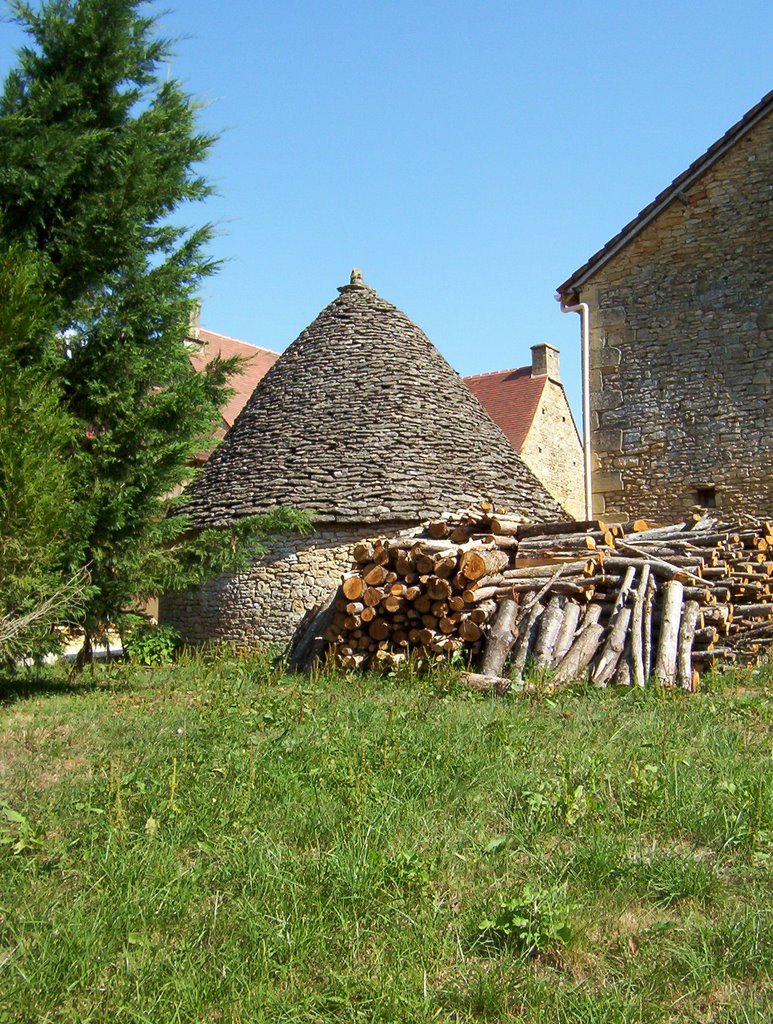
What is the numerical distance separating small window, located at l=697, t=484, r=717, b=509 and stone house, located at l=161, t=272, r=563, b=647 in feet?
8.15

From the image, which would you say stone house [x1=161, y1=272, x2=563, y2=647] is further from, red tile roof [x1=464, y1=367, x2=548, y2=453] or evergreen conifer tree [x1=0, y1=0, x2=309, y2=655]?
red tile roof [x1=464, y1=367, x2=548, y2=453]

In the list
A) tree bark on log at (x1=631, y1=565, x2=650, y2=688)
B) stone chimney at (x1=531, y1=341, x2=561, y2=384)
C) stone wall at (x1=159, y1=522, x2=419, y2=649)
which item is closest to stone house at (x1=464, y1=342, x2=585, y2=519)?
stone chimney at (x1=531, y1=341, x2=561, y2=384)

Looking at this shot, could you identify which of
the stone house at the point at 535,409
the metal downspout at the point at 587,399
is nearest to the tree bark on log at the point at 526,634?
the metal downspout at the point at 587,399

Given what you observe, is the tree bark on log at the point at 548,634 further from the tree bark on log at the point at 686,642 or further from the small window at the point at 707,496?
the small window at the point at 707,496

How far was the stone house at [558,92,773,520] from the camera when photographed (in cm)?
1231

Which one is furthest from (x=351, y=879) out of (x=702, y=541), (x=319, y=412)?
(x=319, y=412)

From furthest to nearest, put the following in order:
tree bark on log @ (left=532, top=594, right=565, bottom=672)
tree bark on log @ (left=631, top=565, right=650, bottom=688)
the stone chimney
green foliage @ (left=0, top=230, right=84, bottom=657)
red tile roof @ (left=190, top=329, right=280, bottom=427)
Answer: the stone chimney, red tile roof @ (left=190, top=329, right=280, bottom=427), tree bark on log @ (left=532, top=594, right=565, bottom=672), tree bark on log @ (left=631, top=565, right=650, bottom=688), green foliage @ (left=0, top=230, right=84, bottom=657)

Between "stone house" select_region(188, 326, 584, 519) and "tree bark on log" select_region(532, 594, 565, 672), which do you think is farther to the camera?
"stone house" select_region(188, 326, 584, 519)

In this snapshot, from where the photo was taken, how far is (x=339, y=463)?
13742 millimetres

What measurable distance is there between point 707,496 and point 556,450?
14420 millimetres

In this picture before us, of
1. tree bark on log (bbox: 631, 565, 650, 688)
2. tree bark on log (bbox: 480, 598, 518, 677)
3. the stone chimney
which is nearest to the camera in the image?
tree bark on log (bbox: 631, 565, 650, 688)

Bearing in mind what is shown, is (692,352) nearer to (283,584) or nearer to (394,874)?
(283,584)

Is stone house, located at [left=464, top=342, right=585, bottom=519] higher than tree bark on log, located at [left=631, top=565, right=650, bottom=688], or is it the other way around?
stone house, located at [left=464, top=342, right=585, bottom=519]

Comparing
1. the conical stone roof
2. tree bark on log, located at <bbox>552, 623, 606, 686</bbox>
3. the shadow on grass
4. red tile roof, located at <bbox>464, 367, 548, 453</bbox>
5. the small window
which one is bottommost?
the shadow on grass
